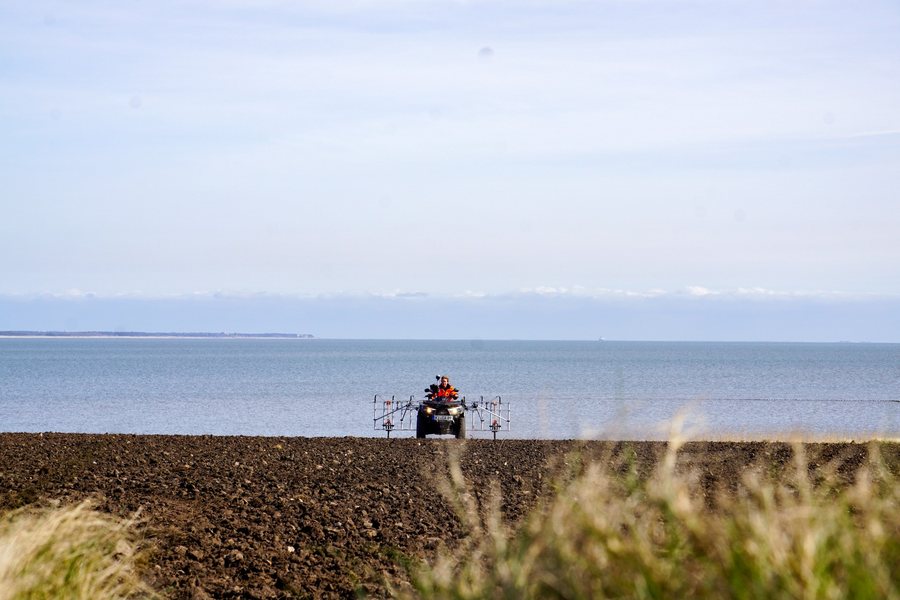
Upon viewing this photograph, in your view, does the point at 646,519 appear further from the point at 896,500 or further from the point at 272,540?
the point at 272,540

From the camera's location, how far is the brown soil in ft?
29.5

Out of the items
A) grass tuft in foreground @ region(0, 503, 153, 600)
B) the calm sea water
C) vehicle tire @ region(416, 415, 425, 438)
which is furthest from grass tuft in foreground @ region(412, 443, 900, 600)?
vehicle tire @ region(416, 415, 425, 438)

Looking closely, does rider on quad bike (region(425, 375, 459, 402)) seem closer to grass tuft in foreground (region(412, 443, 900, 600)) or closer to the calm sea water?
the calm sea water

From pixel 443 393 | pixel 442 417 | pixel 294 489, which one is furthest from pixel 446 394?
pixel 294 489

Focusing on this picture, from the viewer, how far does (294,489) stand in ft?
43.0

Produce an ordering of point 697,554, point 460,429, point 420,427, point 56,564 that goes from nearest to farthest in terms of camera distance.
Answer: point 697,554 → point 56,564 → point 460,429 → point 420,427

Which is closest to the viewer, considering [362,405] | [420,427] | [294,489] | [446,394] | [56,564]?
[56,564]

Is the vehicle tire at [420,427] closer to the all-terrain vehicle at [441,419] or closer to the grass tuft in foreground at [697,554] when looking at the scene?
the all-terrain vehicle at [441,419]

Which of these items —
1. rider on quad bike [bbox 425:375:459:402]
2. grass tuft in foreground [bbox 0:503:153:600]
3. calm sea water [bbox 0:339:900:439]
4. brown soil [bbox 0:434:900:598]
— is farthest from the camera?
calm sea water [bbox 0:339:900:439]

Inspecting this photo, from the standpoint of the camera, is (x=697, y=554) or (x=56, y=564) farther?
(x=56, y=564)

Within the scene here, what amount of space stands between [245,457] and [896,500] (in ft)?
41.1

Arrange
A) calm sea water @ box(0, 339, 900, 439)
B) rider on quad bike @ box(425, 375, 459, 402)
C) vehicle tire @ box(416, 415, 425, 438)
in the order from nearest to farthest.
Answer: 1. vehicle tire @ box(416, 415, 425, 438)
2. rider on quad bike @ box(425, 375, 459, 402)
3. calm sea water @ box(0, 339, 900, 439)

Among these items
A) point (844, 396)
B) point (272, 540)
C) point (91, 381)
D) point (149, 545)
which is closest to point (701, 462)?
point (272, 540)

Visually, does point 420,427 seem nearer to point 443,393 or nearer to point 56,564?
point 443,393
